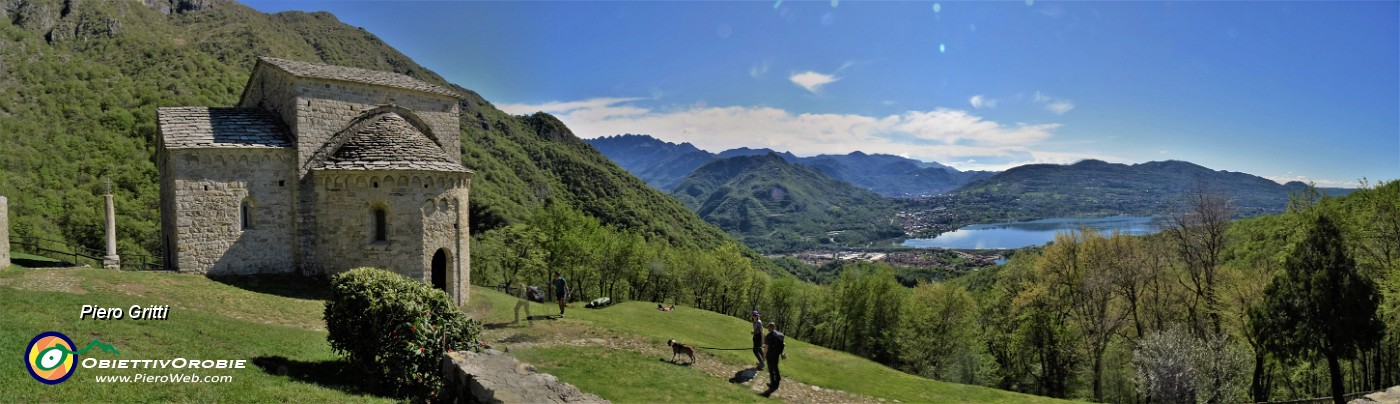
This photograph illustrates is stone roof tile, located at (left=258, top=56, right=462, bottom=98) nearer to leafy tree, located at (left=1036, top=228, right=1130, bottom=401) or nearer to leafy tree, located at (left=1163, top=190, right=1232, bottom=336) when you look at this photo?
leafy tree, located at (left=1036, top=228, right=1130, bottom=401)

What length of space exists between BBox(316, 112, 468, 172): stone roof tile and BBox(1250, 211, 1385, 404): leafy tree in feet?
101

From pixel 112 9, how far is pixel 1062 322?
378 feet

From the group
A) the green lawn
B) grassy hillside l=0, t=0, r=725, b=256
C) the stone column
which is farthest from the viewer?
grassy hillside l=0, t=0, r=725, b=256

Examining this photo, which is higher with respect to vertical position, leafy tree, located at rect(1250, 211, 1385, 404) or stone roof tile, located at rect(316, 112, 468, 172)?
stone roof tile, located at rect(316, 112, 468, 172)

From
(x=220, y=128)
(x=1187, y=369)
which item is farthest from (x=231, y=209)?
(x=1187, y=369)

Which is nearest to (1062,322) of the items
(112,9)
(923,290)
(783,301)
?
(923,290)

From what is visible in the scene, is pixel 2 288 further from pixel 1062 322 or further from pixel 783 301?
pixel 783 301

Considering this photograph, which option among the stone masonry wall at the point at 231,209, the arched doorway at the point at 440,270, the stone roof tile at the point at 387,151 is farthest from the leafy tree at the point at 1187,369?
the stone masonry wall at the point at 231,209

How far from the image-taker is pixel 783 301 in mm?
52000

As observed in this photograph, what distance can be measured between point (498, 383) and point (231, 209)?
59.3ft

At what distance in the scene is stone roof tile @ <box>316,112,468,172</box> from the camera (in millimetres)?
19969

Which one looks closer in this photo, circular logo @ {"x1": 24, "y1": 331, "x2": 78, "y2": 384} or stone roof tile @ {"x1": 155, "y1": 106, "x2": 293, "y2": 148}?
circular logo @ {"x1": 24, "y1": 331, "x2": 78, "y2": 384}

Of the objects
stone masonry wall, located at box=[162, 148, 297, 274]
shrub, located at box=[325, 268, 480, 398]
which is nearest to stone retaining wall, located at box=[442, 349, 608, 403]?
shrub, located at box=[325, 268, 480, 398]

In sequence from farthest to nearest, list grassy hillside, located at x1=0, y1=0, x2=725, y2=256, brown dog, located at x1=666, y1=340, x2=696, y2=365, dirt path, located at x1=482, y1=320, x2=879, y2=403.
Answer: grassy hillside, located at x1=0, y1=0, x2=725, y2=256 → brown dog, located at x1=666, y1=340, x2=696, y2=365 → dirt path, located at x1=482, y1=320, x2=879, y2=403
